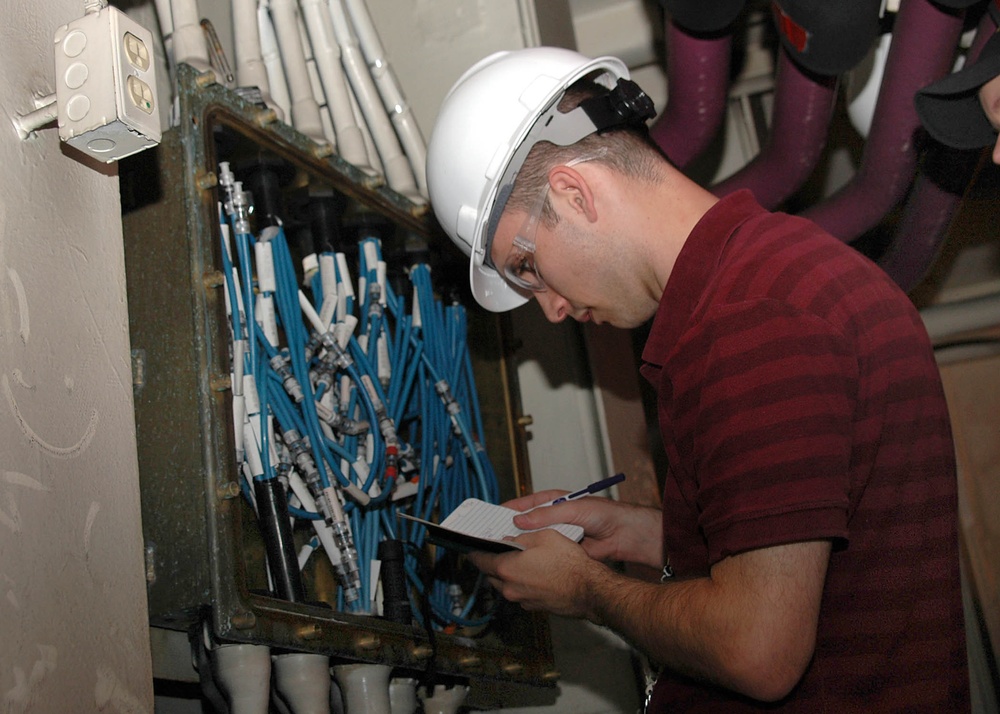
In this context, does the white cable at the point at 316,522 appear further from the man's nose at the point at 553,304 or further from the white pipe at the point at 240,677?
the man's nose at the point at 553,304

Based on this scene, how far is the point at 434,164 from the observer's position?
4.17 feet

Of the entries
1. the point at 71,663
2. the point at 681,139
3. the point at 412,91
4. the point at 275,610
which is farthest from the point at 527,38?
the point at 71,663

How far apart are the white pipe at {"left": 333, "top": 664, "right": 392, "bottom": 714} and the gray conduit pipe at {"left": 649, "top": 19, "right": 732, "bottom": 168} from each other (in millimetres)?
1140

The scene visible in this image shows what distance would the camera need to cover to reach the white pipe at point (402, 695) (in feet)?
4.24

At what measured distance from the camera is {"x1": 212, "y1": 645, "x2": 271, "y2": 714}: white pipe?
1055 mm

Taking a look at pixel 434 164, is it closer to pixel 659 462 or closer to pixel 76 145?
pixel 76 145

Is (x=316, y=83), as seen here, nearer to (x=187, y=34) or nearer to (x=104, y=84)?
(x=187, y=34)

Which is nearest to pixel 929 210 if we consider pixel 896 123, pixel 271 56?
pixel 896 123

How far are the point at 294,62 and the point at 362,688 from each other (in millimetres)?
1063

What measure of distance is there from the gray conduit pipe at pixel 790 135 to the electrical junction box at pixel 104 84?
1.35 m

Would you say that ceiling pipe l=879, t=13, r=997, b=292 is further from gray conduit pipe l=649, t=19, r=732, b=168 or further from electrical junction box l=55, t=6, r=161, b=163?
electrical junction box l=55, t=6, r=161, b=163

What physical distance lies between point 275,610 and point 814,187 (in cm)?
200

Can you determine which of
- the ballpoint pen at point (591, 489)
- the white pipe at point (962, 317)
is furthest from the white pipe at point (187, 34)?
the white pipe at point (962, 317)

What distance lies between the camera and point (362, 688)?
120cm
